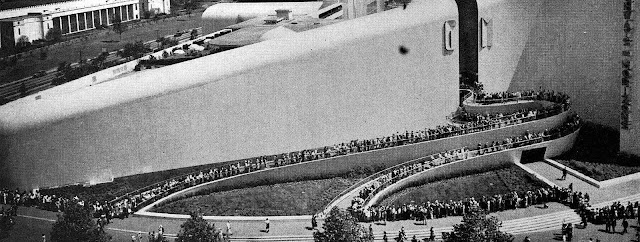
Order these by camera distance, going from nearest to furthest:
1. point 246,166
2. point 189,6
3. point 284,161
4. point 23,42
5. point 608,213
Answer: point 608,213 < point 246,166 < point 284,161 < point 23,42 < point 189,6

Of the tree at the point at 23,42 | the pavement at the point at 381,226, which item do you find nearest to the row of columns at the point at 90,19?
the tree at the point at 23,42

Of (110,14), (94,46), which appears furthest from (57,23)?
(110,14)

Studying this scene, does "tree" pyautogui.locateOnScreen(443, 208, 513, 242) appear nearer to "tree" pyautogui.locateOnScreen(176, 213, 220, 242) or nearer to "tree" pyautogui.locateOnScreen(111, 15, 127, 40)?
"tree" pyautogui.locateOnScreen(176, 213, 220, 242)

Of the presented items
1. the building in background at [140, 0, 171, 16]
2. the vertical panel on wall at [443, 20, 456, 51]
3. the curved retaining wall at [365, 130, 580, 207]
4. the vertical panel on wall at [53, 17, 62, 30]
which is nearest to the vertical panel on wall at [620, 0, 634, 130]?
the curved retaining wall at [365, 130, 580, 207]

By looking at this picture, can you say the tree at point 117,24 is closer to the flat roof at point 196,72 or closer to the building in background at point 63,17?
the building in background at point 63,17

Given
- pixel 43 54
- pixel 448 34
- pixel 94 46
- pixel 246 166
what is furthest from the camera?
pixel 94 46

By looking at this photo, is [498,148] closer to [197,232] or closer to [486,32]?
[486,32]
